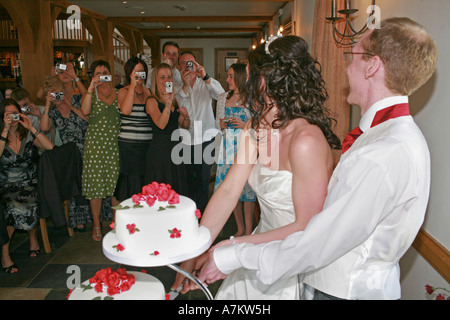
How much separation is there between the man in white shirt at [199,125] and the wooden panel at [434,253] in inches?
101

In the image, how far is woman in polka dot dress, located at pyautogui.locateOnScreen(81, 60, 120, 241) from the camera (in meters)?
3.64

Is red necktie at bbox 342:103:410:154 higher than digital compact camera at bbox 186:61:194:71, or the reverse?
digital compact camera at bbox 186:61:194:71

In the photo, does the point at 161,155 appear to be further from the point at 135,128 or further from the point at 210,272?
the point at 210,272

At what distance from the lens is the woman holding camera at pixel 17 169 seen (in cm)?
325

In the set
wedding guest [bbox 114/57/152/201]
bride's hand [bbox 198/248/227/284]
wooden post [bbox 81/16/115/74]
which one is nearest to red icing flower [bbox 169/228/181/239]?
bride's hand [bbox 198/248/227/284]

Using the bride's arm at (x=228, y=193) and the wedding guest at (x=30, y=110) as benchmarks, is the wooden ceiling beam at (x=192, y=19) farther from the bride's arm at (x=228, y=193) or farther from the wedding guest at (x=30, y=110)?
the bride's arm at (x=228, y=193)

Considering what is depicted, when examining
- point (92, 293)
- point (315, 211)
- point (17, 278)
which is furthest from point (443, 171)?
point (17, 278)

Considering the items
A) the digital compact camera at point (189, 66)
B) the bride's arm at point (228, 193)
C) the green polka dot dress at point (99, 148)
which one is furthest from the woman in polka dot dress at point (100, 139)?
the bride's arm at point (228, 193)

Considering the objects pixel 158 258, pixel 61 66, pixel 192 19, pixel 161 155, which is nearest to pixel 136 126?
pixel 161 155

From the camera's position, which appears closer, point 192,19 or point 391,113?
point 391,113

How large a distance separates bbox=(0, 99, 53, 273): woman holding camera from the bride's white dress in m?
2.40

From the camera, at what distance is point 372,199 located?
3.10ft

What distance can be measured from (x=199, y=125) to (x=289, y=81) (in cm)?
283

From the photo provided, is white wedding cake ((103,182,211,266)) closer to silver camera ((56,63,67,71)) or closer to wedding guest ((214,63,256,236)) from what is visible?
wedding guest ((214,63,256,236))
